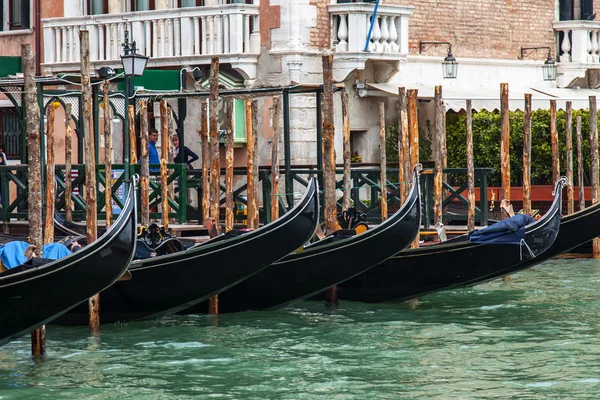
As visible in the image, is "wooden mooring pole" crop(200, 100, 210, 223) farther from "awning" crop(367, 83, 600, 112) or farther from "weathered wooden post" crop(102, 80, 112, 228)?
"awning" crop(367, 83, 600, 112)

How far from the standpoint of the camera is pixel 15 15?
1734 cm

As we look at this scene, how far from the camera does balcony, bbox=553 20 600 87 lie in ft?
58.0

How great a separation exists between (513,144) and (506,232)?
217 inches

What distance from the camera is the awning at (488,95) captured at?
15766 mm

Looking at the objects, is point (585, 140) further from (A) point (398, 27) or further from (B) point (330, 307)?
(B) point (330, 307)

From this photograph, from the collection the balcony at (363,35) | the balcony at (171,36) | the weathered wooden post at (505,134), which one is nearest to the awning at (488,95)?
the balcony at (363,35)

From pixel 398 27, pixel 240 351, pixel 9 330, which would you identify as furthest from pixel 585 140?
pixel 9 330

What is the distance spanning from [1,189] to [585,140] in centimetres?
686

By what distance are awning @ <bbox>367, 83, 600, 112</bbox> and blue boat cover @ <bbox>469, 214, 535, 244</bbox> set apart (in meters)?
4.93

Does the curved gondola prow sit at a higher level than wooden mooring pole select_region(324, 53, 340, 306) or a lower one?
lower

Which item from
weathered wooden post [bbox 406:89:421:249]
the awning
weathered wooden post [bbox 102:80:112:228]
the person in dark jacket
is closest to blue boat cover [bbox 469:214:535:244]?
weathered wooden post [bbox 406:89:421:249]

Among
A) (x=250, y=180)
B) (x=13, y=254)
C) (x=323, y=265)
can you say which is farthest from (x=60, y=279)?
(x=250, y=180)

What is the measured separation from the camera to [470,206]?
12070mm

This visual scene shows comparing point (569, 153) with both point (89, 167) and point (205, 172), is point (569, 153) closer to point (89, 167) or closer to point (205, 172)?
point (205, 172)
